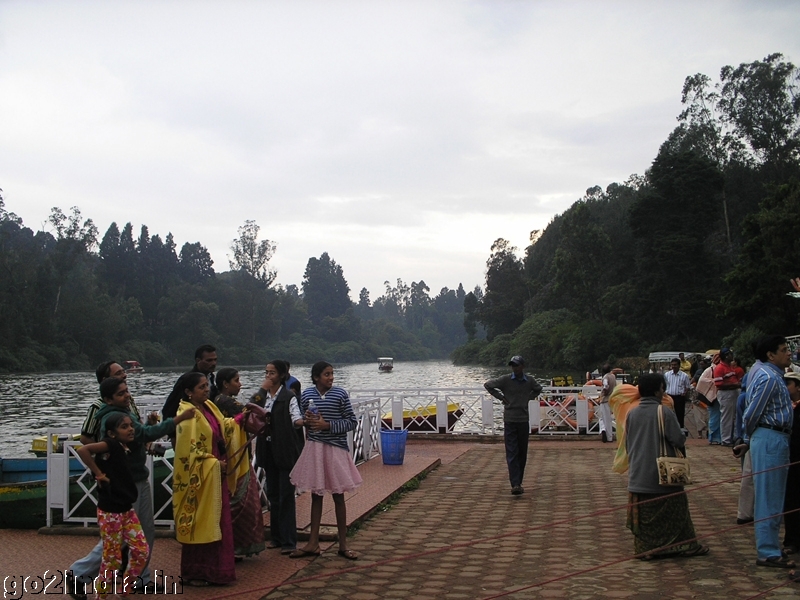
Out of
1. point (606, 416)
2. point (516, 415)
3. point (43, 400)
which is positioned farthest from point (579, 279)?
point (516, 415)

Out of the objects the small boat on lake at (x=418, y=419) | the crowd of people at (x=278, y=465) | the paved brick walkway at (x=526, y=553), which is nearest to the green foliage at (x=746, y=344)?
the small boat on lake at (x=418, y=419)

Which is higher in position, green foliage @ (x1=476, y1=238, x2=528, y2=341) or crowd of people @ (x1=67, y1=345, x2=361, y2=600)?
green foliage @ (x1=476, y1=238, x2=528, y2=341)

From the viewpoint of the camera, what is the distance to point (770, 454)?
5.72 meters

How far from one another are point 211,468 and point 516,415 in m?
4.92

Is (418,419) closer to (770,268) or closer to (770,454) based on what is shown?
(770,454)

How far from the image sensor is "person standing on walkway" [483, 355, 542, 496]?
9.28 meters

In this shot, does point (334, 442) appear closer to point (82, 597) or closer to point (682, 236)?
point (82, 597)

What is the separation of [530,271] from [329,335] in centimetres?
4574

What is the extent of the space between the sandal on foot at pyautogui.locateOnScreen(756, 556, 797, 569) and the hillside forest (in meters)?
27.3

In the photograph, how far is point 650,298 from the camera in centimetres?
4853

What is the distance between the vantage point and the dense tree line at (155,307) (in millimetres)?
66750

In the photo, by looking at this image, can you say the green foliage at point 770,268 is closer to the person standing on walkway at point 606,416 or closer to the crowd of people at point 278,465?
the person standing on walkway at point 606,416

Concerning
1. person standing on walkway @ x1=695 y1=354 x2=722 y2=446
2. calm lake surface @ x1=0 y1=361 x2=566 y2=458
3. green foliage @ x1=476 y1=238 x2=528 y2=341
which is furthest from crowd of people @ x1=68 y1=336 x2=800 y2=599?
green foliage @ x1=476 y1=238 x2=528 y2=341

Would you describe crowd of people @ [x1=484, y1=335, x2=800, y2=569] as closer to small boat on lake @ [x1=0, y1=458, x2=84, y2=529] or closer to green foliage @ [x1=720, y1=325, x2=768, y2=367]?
small boat on lake @ [x1=0, y1=458, x2=84, y2=529]
